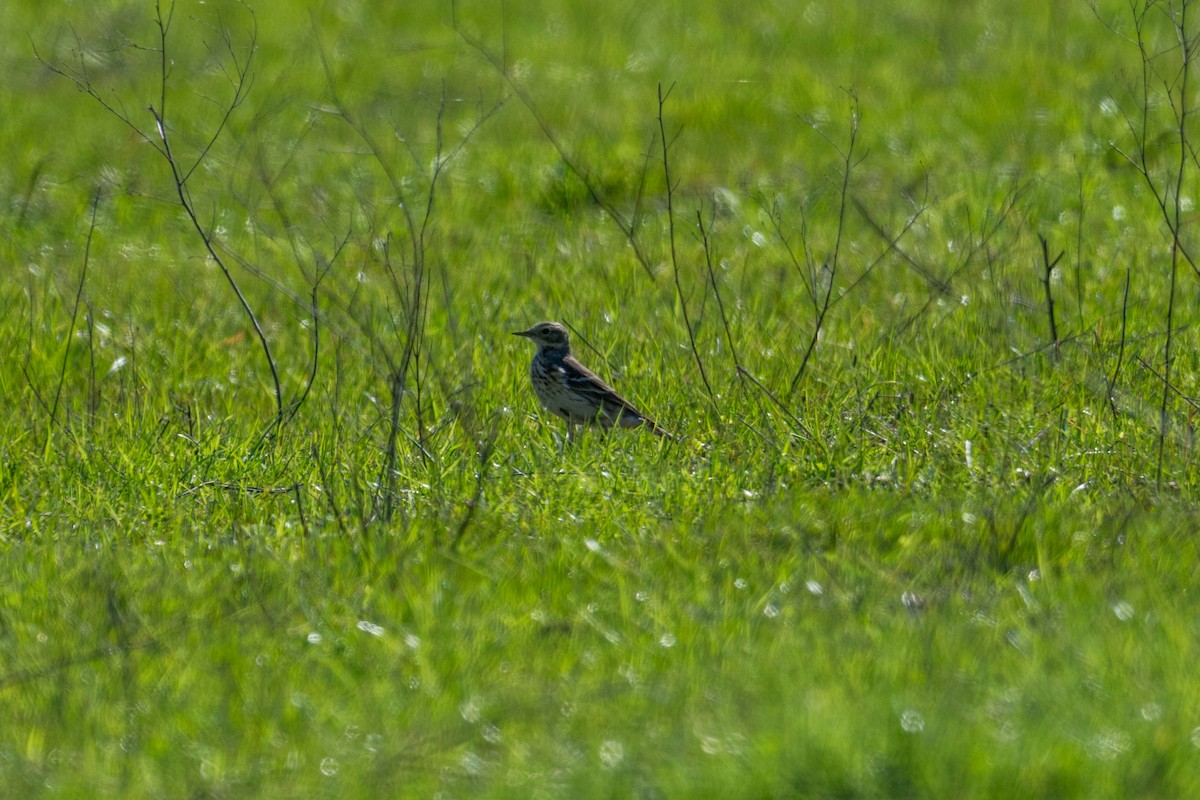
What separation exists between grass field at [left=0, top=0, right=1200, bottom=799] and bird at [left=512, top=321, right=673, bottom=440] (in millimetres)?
165

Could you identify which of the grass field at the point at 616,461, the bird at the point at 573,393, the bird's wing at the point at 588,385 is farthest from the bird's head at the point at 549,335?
the bird's wing at the point at 588,385

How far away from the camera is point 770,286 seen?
30.2ft

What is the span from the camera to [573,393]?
7.61m

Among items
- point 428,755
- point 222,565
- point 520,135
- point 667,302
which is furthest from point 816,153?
point 428,755

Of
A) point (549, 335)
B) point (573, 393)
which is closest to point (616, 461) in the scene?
point (573, 393)

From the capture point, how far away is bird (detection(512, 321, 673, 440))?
7430 mm

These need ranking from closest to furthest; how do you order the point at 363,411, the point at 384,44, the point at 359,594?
1. the point at 359,594
2. the point at 363,411
3. the point at 384,44

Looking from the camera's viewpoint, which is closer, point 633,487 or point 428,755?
point 428,755

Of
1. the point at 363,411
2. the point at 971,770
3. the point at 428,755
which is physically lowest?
the point at 363,411

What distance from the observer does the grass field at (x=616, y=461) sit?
424 centimetres

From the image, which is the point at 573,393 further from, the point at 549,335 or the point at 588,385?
the point at 549,335

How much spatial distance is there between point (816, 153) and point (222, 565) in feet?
23.6

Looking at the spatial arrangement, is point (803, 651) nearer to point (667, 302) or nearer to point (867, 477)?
point (867, 477)

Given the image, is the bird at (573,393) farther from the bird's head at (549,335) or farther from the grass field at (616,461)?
the grass field at (616,461)
